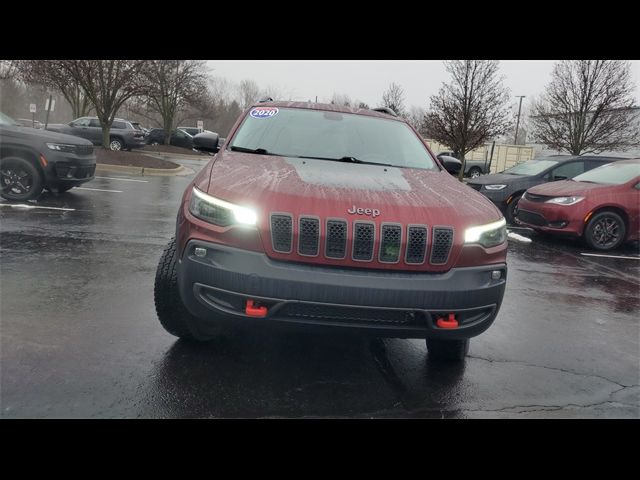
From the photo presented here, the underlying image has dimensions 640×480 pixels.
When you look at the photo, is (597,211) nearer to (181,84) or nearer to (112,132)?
(112,132)

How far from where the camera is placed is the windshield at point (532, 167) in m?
11.4

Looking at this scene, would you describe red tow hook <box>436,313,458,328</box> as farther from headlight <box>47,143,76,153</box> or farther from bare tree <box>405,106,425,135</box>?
bare tree <box>405,106,425,135</box>

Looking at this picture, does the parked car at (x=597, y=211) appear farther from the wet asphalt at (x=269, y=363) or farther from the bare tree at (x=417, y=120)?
the bare tree at (x=417, y=120)

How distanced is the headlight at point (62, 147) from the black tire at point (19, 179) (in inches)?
17.6

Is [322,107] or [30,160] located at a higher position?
[322,107]

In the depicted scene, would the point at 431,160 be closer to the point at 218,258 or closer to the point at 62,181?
the point at 218,258

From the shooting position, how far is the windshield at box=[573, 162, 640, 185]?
8781 mm

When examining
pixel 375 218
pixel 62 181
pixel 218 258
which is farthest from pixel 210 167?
pixel 62 181

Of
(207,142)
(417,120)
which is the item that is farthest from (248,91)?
(207,142)

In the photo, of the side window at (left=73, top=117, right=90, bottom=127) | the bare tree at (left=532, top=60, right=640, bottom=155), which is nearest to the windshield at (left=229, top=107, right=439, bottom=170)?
the bare tree at (left=532, top=60, right=640, bottom=155)

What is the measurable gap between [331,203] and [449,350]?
1.44 meters

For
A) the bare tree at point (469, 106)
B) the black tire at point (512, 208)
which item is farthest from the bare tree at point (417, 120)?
the black tire at point (512, 208)

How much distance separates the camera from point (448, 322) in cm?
267
